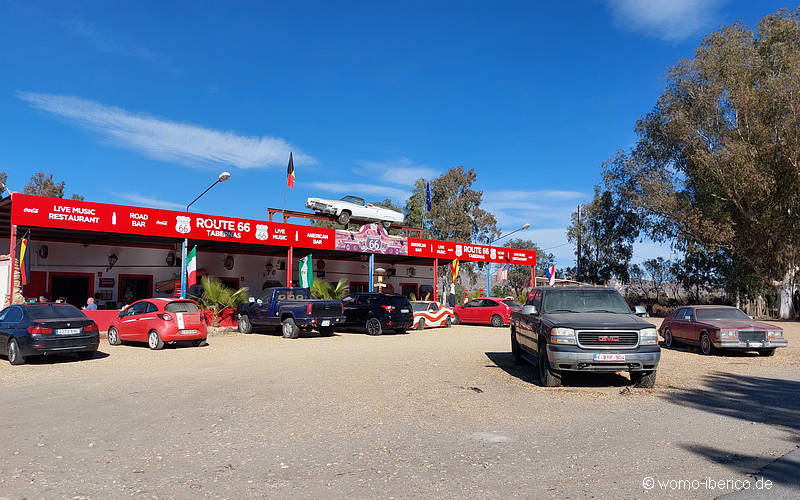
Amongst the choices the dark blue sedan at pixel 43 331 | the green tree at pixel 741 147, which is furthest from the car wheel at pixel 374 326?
the green tree at pixel 741 147

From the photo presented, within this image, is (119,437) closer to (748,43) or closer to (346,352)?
(346,352)

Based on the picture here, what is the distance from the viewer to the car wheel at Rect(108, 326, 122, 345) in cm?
1859

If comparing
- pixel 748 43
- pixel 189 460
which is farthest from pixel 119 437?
pixel 748 43

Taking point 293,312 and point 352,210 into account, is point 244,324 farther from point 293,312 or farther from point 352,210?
point 352,210

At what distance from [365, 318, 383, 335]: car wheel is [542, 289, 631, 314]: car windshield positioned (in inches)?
487

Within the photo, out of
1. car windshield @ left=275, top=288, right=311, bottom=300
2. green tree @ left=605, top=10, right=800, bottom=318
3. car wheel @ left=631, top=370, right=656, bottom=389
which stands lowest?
car wheel @ left=631, top=370, right=656, bottom=389

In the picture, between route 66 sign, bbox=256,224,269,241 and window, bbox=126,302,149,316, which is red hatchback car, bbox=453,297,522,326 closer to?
route 66 sign, bbox=256,224,269,241

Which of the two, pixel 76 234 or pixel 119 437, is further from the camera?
pixel 76 234

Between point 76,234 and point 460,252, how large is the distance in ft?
65.9

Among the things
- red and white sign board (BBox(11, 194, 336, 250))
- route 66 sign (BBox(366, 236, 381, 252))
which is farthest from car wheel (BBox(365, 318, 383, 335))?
route 66 sign (BBox(366, 236, 381, 252))

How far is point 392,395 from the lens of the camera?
9367 millimetres

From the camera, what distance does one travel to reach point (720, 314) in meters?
16.6

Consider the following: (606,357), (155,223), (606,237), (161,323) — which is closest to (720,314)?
(606,357)

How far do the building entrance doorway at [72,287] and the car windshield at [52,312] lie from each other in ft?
40.6
